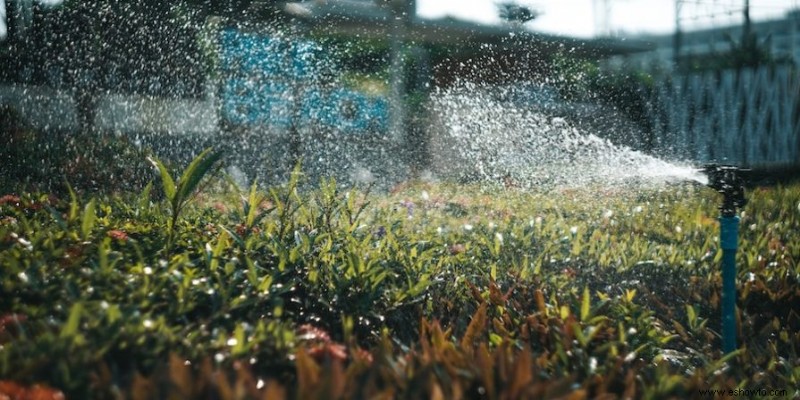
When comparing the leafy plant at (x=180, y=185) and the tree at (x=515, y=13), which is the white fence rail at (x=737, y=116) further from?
the leafy plant at (x=180, y=185)

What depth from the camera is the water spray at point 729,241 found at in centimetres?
239

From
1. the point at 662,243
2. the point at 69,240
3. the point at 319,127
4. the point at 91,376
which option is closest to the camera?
the point at 91,376

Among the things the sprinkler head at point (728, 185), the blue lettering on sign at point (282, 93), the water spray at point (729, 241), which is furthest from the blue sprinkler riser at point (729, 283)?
the blue lettering on sign at point (282, 93)

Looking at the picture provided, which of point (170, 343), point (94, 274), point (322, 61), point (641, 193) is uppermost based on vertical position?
point (322, 61)

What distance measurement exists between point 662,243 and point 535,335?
2300 mm

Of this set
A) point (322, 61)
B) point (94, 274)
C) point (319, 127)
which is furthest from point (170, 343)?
point (322, 61)

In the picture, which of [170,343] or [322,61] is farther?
[322,61]

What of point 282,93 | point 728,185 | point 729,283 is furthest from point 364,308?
point 282,93

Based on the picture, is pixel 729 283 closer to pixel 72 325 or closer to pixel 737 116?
pixel 72 325

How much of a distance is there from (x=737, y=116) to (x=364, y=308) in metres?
10.9

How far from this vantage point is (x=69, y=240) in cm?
201

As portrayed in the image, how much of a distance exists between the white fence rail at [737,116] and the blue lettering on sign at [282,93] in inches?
188

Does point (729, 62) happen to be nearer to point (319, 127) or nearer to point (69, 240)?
point (319, 127)

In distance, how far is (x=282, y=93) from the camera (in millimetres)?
10266
